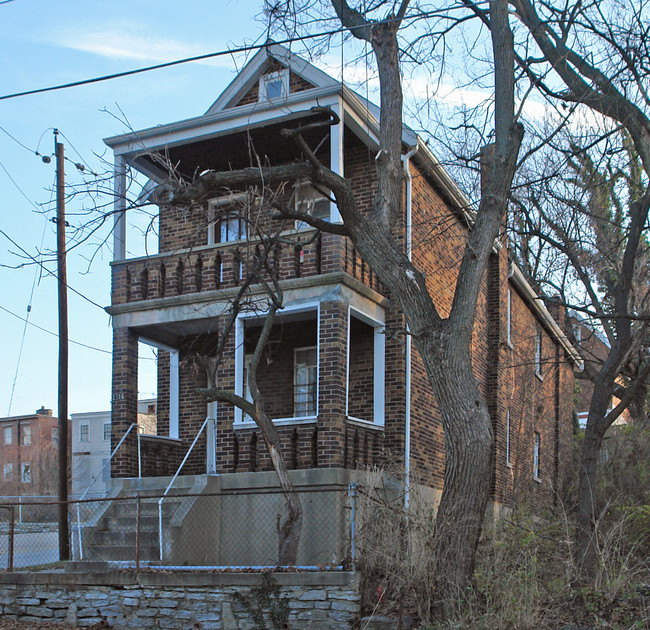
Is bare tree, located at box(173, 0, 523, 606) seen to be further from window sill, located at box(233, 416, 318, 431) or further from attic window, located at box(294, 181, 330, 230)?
attic window, located at box(294, 181, 330, 230)

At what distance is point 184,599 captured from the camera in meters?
9.75

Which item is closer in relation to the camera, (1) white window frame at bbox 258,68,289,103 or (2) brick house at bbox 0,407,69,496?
(1) white window frame at bbox 258,68,289,103

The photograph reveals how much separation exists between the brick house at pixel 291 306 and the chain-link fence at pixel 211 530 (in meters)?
0.55

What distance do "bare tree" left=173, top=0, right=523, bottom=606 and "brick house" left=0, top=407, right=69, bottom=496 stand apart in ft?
155

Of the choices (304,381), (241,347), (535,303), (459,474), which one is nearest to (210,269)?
(241,347)

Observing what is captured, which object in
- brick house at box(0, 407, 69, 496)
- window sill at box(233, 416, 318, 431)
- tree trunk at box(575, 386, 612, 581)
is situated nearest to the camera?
tree trunk at box(575, 386, 612, 581)

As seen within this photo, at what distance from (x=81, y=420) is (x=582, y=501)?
46.3m

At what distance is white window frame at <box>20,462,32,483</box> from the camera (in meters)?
54.5

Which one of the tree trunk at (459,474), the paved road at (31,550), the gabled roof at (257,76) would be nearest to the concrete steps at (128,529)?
the paved road at (31,550)

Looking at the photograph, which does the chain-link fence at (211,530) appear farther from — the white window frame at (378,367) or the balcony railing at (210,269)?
the balcony railing at (210,269)

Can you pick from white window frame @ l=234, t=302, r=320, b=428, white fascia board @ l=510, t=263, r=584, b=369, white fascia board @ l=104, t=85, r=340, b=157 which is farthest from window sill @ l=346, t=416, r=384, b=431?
white fascia board @ l=510, t=263, r=584, b=369

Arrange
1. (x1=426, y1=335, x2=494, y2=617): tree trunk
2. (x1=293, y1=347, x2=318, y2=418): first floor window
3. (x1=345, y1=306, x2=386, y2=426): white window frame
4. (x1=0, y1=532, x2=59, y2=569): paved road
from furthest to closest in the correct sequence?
(x1=0, y1=532, x2=59, y2=569): paved road
(x1=293, y1=347, x2=318, y2=418): first floor window
(x1=345, y1=306, x2=386, y2=426): white window frame
(x1=426, y1=335, x2=494, y2=617): tree trunk

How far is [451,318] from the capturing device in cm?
899

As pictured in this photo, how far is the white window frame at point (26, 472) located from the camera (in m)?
54.5
